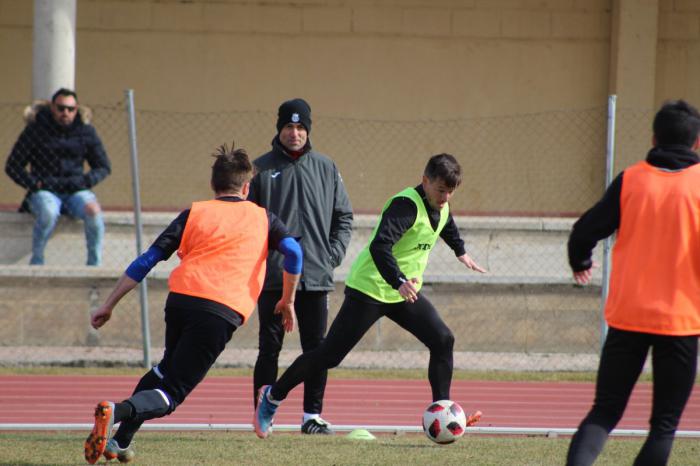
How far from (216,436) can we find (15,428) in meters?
1.36

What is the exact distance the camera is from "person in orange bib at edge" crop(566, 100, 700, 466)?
478 centimetres

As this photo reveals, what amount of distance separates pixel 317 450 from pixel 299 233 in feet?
5.07

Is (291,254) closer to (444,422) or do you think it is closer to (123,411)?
(123,411)

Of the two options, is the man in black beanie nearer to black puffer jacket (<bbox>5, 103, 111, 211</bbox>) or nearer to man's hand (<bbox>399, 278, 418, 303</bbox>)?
man's hand (<bbox>399, 278, 418, 303</bbox>)

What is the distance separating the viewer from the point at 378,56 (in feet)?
51.6

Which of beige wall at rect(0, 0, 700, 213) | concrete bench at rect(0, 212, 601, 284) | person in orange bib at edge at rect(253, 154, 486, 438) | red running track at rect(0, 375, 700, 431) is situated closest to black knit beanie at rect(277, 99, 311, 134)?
person in orange bib at edge at rect(253, 154, 486, 438)

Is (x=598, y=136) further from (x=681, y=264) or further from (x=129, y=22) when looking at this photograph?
(x=681, y=264)

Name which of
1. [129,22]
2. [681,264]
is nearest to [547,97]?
[129,22]

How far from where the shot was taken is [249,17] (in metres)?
15.7

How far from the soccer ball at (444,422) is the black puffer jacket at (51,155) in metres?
5.73

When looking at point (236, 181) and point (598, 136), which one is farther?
point (598, 136)

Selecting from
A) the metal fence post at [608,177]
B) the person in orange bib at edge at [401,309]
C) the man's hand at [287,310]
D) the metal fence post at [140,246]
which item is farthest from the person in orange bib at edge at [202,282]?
the metal fence post at [608,177]

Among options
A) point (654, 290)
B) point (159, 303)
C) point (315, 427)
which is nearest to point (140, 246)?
point (159, 303)

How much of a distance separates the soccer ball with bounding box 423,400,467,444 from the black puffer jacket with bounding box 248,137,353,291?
121cm
